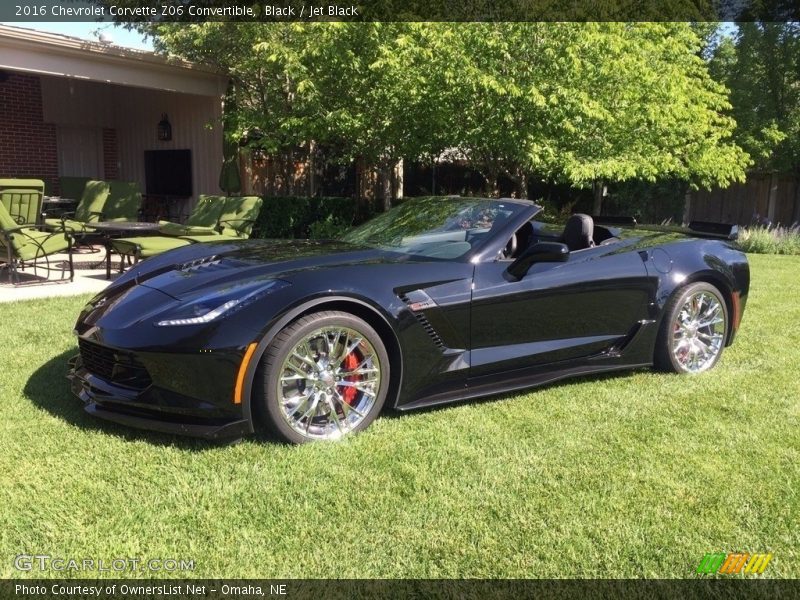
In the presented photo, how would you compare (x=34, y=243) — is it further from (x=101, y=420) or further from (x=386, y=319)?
(x=386, y=319)

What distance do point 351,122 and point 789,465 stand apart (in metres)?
7.88

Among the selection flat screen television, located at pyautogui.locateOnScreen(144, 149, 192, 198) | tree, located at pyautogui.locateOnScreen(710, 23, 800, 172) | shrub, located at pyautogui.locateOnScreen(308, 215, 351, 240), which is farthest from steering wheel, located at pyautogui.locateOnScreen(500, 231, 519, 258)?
tree, located at pyautogui.locateOnScreen(710, 23, 800, 172)

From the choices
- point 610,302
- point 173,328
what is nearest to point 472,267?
point 610,302

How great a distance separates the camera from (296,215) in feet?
40.1

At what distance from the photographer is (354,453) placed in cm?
335

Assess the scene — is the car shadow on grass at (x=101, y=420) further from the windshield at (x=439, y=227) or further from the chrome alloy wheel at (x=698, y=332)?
the windshield at (x=439, y=227)

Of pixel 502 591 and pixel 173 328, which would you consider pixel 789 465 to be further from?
pixel 173 328

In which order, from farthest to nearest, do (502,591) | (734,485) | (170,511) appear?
(734,485) < (170,511) < (502,591)

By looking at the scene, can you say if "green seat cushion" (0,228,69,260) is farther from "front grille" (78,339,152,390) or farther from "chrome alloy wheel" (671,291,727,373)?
"chrome alloy wheel" (671,291,727,373)

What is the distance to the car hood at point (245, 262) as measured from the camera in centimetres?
363

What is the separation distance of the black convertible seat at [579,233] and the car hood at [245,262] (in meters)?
1.26

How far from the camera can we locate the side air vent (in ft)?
12.1

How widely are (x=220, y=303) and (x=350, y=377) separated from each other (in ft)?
2.56

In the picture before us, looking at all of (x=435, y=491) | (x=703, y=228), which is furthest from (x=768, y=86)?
(x=435, y=491)
